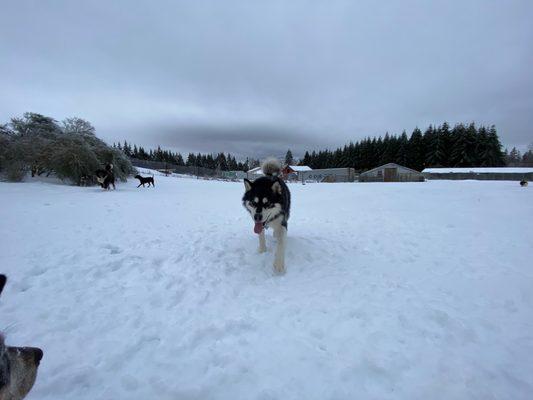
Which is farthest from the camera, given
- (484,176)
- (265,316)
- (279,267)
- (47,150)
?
(484,176)

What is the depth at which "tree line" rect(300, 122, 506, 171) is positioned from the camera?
56719 mm

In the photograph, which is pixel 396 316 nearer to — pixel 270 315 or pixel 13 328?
pixel 270 315

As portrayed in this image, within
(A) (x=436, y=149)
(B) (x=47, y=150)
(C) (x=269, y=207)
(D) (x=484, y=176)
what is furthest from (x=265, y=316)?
(A) (x=436, y=149)

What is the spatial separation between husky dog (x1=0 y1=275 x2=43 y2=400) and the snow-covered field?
45 cm

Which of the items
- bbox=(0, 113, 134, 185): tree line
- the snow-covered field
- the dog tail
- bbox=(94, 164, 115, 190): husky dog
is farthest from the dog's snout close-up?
bbox=(0, 113, 134, 185): tree line

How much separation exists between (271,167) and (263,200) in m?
2.00

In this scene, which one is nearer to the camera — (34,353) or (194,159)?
(34,353)

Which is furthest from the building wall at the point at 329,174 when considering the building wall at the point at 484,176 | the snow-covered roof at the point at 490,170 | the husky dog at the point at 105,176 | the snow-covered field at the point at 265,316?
the snow-covered field at the point at 265,316

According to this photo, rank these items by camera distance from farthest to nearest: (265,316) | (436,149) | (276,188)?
(436,149) < (276,188) < (265,316)

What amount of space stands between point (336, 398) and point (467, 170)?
59556mm

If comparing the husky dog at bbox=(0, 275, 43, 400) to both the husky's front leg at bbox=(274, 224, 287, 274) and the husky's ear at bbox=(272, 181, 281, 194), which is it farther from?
the husky's ear at bbox=(272, 181, 281, 194)

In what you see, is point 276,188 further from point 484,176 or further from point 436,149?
point 436,149

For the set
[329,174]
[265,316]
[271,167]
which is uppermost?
[329,174]

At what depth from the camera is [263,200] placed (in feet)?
14.0
